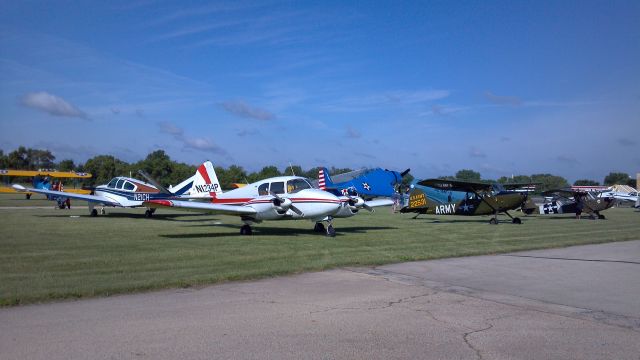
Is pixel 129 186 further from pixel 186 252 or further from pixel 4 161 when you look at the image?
pixel 4 161

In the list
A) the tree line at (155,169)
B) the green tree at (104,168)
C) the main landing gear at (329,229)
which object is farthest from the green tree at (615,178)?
the main landing gear at (329,229)

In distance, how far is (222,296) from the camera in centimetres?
771

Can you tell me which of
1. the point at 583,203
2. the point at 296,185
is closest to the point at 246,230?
the point at 296,185

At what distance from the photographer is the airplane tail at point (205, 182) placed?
23.8m

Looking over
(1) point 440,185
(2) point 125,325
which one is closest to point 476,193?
(1) point 440,185

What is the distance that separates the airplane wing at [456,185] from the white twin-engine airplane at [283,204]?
8.27 metres

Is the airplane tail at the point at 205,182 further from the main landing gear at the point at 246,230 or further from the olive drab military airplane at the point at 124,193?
the main landing gear at the point at 246,230

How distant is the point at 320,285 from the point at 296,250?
470cm

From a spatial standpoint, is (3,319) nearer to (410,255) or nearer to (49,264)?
(49,264)

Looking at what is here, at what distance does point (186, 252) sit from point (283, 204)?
5.10m

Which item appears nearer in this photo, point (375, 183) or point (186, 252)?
point (186, 252)

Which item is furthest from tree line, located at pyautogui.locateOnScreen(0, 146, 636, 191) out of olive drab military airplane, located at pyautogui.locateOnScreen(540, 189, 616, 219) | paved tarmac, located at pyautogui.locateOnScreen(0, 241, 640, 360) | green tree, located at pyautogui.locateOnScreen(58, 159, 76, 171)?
paved tarmac, located at pyautogui.locateOnScreen(0, 241, 640, 360)

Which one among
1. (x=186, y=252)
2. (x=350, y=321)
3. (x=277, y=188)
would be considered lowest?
(x=350, y=321)

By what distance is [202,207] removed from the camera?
17000mm
